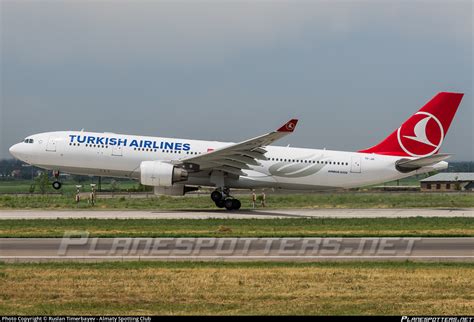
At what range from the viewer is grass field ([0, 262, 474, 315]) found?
1302 cm

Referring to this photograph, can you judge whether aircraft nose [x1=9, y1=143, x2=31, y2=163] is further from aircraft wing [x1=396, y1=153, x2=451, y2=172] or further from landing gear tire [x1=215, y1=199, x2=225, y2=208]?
aircraft wing [x1=396, y1=153, x2=451, y2=172]

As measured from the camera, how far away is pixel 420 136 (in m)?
40.8

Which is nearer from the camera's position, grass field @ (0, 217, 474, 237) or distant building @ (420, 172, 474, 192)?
grass field @ (0, 217, 474, 237)

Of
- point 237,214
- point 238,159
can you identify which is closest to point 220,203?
point 238,159

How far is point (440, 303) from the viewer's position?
13.4 meters

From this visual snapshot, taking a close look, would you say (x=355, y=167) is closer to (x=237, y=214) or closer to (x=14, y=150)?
(x=237, y=214)

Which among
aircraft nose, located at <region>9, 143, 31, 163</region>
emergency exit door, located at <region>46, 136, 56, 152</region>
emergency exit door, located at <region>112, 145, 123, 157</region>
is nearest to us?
emergency exit door, located at <region>112, 145, 123, 157</region>

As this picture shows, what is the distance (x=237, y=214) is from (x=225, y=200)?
3.02 metres

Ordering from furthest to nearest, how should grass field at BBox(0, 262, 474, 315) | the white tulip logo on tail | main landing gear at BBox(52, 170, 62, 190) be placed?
1. the white tulip logo on tail
2. main landing gear at BBox(52, 170, 62, 190)
3. grass field at BBox(0, 262, 474, 315)

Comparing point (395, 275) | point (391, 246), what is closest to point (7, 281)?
point (395, 275)

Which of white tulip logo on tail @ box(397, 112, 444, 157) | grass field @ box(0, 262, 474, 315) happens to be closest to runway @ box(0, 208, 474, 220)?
white tulip logo on tail @ box(397, 112, 444, 157)

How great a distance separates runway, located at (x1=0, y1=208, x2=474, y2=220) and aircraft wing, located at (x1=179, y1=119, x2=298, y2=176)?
2360 mm

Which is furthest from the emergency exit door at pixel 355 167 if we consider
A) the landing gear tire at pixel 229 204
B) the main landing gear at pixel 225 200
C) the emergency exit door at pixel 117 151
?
the emergency exit door at pixel 117 151

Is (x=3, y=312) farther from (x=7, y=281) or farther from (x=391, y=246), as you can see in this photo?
(x=391, y=246)
